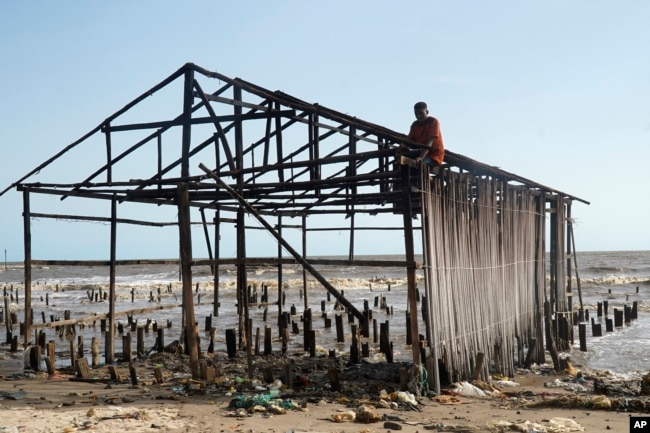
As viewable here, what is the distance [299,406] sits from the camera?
8453 mm

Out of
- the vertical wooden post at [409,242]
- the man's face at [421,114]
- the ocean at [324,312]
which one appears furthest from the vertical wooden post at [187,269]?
the ocean at [324,312]

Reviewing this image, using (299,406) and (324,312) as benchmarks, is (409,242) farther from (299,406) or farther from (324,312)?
(324,312)

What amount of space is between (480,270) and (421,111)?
294 cm

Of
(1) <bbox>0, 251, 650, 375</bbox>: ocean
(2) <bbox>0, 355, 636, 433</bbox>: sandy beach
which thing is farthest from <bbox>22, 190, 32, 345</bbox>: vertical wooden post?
(2) <bbox>0, 355, 636, 433</bbox>: sandy beach

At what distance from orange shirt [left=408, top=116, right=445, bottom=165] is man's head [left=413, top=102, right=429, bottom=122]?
0.10 meters

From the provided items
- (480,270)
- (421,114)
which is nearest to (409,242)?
(421,114)

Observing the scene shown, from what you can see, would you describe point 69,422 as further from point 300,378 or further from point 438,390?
point 438,390

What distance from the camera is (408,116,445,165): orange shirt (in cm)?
943

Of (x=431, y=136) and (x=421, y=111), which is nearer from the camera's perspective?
(x=431, y=136)

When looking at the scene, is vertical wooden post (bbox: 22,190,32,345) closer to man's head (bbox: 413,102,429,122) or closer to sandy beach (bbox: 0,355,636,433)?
sandy beach (bbox: 0,355,636,433)

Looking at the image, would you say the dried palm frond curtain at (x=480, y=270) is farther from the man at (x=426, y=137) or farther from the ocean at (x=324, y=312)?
the ocean at (x=324, y=312)

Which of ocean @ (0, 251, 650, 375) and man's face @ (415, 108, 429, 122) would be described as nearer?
man's face @ (415, 108, 429, 122)

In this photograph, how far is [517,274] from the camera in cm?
1274

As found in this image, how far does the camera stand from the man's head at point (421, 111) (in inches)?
395
